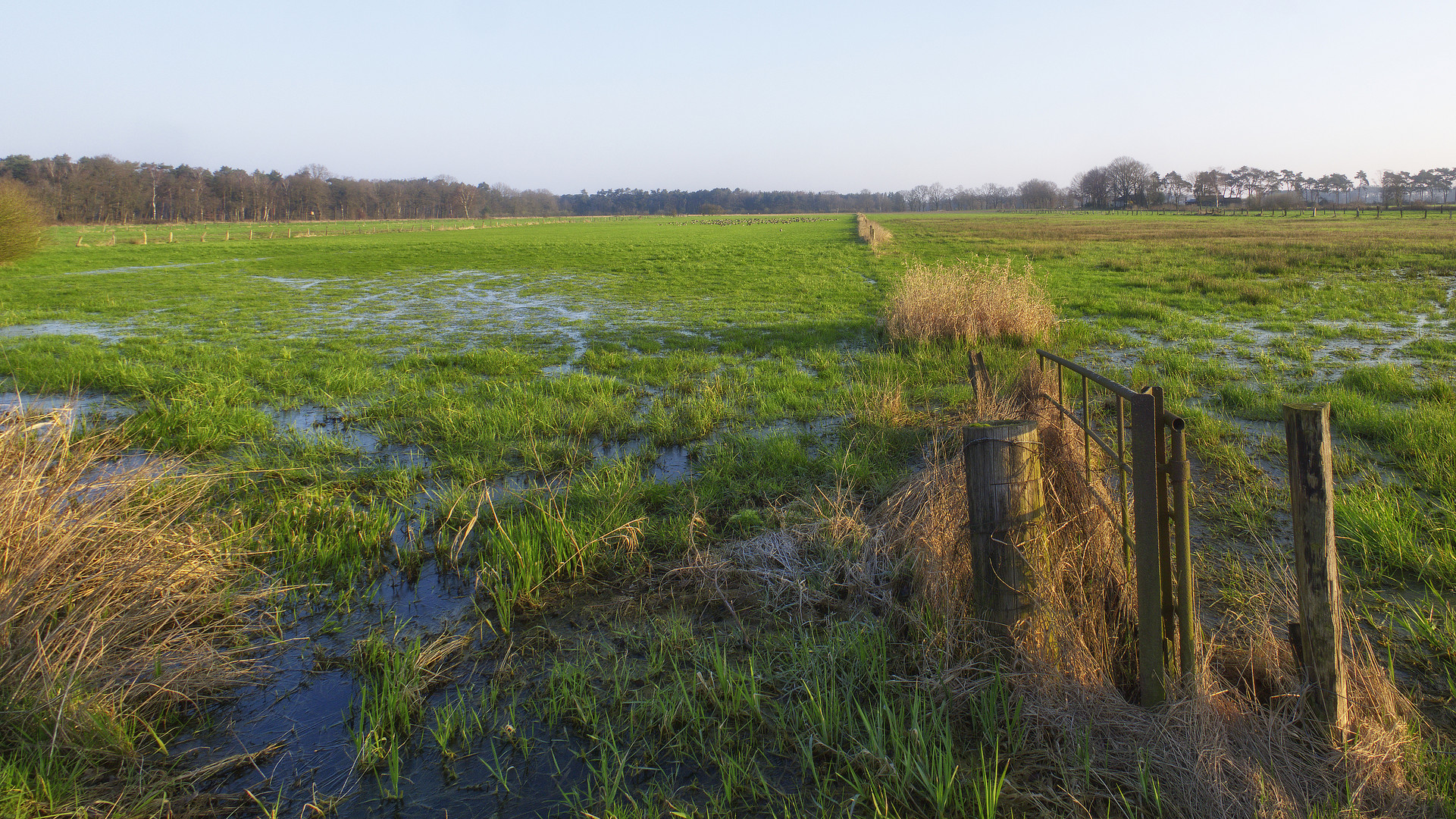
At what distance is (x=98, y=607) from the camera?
3.23m

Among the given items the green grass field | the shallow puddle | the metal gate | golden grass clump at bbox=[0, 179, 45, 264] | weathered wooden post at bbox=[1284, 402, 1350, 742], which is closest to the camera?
weathered wooden post at bbox=[1284, 402, 1350, 742]

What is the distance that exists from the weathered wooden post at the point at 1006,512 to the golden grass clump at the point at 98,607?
3433 mm

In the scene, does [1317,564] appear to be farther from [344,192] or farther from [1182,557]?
[344,192]

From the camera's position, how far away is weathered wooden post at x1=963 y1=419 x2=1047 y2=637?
295 cm

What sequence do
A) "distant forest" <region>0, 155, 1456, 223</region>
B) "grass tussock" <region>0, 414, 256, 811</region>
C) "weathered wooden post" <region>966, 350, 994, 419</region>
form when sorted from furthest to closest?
"distant forest" <region>0, 155, 1456, 223</region> < "weathered wooden post" <region>966, 350, 994, 419</region> < "grass tussock" <region>0, 414, 256, 811</region>

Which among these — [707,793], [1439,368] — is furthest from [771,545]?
[1439,368]

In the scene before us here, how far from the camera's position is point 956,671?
3.13 m

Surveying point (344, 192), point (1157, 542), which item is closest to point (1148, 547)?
point (1157, 542)

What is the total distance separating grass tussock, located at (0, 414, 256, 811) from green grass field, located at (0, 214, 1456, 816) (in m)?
0.15

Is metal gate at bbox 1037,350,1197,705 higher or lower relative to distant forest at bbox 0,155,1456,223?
lower

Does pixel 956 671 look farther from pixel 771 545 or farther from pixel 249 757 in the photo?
pixel 249 757

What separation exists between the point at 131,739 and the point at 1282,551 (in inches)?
235

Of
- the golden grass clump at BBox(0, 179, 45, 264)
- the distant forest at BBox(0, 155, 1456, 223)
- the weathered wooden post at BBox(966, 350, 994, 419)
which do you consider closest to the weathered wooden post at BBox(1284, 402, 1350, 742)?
the weathered wooden post at BBox(966, 350, 994, 419)

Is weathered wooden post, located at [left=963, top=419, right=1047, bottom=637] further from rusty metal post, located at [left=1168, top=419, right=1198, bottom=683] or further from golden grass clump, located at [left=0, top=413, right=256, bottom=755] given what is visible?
golden grass clump, located at [left=0, top=413, right=256, bottom=755]
